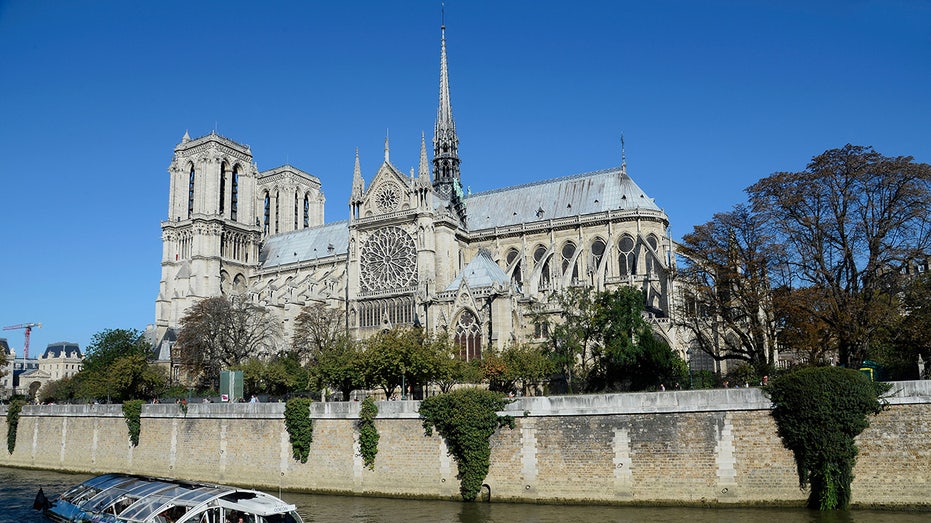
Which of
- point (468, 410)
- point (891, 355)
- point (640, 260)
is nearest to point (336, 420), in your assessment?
point (468, 410)

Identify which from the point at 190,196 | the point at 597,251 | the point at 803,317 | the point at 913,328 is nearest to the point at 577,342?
the point at 803,317

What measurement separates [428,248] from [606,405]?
34094 millimetres

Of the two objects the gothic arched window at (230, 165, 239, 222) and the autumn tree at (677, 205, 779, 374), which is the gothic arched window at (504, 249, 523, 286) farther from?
the gothic arched window at (230, 165, 239, 222)

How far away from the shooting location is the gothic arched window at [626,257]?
59156 millimetres

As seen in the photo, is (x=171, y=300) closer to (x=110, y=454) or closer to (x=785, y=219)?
(x=110, y=454)

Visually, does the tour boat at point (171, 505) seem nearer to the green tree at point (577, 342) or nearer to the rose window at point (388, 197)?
the green tree at point (577, 342)

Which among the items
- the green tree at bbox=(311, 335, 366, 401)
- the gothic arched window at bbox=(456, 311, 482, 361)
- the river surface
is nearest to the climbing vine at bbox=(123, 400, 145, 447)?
the river surface

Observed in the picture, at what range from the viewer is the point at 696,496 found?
2645cm

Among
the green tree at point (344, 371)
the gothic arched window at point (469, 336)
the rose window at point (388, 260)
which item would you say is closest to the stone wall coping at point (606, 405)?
the green tree at point (344, 371)

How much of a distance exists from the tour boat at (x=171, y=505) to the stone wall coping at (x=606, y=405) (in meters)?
8.38

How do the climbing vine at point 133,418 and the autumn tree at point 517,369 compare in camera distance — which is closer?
the climbing vine at point 133,418

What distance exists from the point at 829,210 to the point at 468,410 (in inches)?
659

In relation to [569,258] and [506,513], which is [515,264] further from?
[506,513]

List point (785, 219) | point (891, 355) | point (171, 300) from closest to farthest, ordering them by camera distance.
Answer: point (785, 219) → point (891, 355) → point (171, 300)
